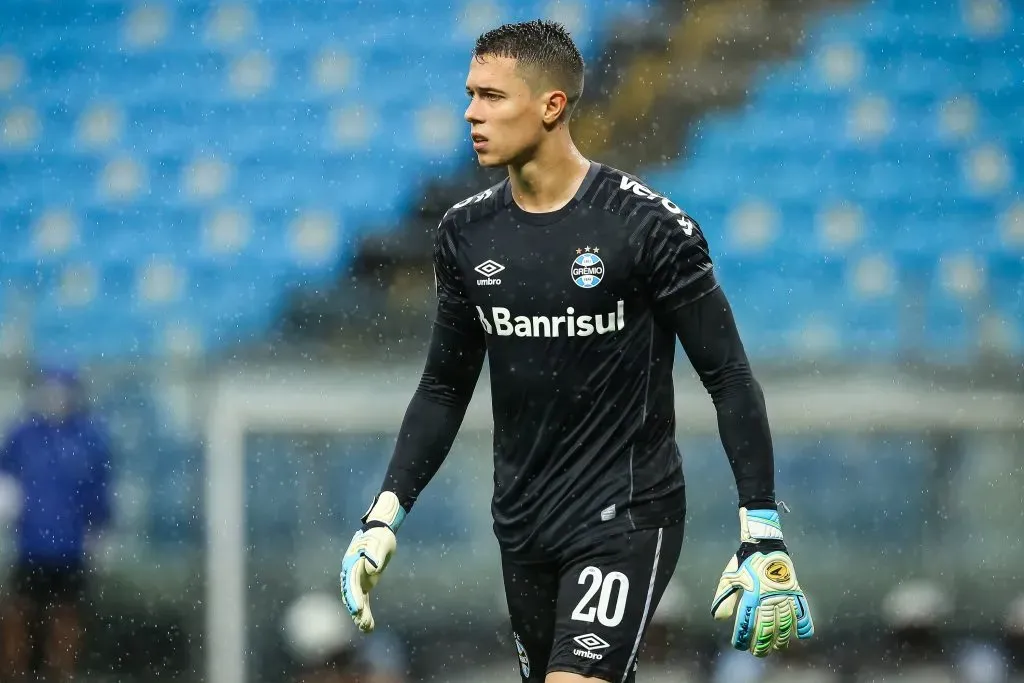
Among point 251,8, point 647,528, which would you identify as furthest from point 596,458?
point 251,8

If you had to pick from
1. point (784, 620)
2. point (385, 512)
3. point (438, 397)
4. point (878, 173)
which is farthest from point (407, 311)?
point (784, 620)

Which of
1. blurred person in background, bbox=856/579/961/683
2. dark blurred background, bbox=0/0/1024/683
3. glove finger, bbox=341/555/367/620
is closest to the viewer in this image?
glove finger, bbox=341/555/367/620

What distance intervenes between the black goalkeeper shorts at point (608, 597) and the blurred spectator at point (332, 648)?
9.25 ft

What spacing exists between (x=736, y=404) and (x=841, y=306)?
3549 millimetres

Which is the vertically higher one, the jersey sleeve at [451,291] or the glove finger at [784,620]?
the jersey sleeve at [451,291]

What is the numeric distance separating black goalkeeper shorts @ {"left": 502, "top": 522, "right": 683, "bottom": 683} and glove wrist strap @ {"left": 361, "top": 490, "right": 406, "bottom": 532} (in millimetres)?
344

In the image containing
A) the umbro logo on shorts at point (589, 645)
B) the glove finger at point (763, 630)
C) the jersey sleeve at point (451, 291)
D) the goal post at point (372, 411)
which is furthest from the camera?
the goal post at point (372, 411)

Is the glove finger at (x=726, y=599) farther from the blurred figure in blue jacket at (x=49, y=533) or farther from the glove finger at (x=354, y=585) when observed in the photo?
the blurred figure in blue jacket at (x=49, y=533)

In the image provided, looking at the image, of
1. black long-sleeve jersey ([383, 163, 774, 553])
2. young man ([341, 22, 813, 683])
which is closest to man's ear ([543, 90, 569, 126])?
young man ([341, 22, 813, 683])

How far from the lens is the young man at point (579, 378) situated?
10.5ft

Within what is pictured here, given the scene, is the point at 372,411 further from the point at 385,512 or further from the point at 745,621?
the point at 745,621

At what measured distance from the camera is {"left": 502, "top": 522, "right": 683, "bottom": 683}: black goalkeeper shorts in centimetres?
317

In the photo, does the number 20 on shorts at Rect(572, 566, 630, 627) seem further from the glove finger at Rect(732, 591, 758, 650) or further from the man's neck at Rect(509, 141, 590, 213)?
the man's neck at Rect(509, 141, 590, 213)

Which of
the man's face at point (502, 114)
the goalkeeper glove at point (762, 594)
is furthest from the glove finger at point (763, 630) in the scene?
the man's face at point (502, 114)
